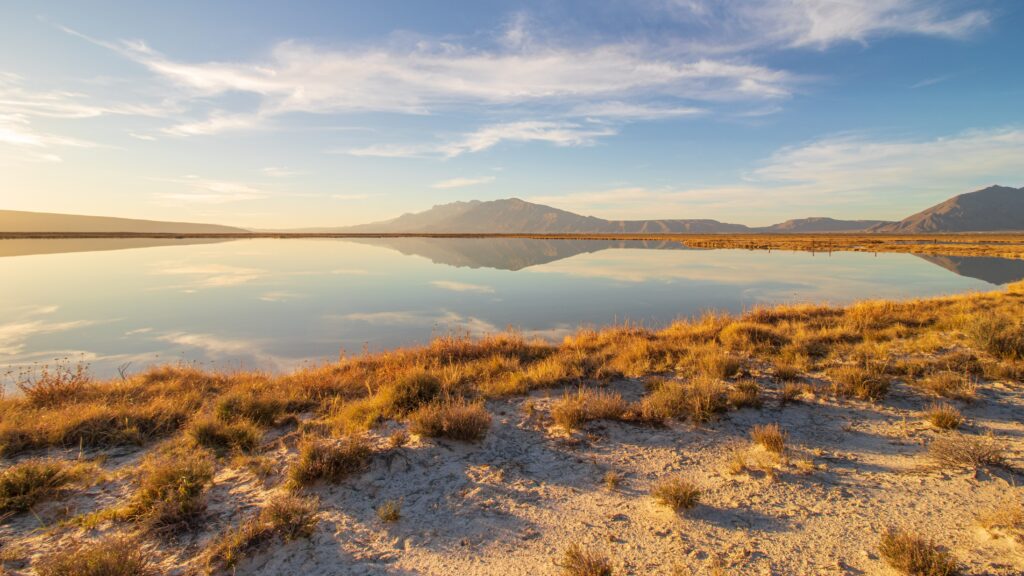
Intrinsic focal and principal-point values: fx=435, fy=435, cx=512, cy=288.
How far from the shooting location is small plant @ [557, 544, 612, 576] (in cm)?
385

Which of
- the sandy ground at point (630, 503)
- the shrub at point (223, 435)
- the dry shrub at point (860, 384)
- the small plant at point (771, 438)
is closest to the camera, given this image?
the sandy ground at point (630, 503)

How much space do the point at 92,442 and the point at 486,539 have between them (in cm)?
644

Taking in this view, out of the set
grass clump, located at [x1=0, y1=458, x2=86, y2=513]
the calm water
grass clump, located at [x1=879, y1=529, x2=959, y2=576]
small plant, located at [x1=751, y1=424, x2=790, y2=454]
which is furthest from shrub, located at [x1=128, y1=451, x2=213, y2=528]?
small plant, located at [x1=751, y1=424, x2=790, y2=454]

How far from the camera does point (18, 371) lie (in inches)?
401

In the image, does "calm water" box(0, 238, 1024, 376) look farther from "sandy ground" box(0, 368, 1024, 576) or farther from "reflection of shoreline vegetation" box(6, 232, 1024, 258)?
"reflection of shoreline vegetation" box(6, 232, 1024, 258)

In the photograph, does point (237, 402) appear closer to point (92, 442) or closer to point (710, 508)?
point (92, 442)

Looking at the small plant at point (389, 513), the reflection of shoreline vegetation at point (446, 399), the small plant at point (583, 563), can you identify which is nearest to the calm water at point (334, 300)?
the reflection of shoreline vegetation at point (446, 399)

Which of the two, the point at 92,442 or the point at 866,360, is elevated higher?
the point at 866,360

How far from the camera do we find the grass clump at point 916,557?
3672 mm

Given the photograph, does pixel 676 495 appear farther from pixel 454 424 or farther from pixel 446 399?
pixel 446 399

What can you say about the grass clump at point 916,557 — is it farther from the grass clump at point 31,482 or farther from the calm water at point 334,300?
the calm water at point 334,300

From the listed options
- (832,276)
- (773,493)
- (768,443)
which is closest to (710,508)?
(773,493)

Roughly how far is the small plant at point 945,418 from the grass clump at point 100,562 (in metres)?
9.92

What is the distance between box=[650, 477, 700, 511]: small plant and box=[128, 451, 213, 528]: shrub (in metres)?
5.03
